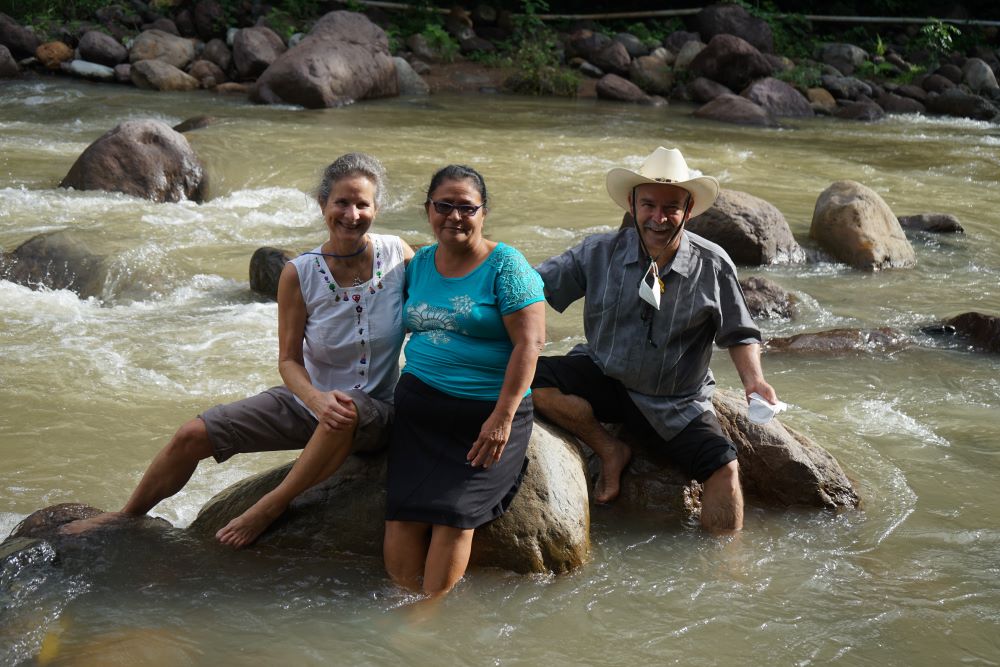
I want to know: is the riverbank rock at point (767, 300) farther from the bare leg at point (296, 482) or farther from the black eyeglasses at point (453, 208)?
the bare leg at point (296, 482)

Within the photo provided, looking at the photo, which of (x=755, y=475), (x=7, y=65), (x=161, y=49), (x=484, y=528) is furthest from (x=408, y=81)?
(x=484, y=528)

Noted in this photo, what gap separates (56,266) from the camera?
27.5ft

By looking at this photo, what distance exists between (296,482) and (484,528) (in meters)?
0.68

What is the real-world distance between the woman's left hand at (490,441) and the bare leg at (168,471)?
97cm

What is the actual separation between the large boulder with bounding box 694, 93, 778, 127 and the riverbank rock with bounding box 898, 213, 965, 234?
22.7 ft

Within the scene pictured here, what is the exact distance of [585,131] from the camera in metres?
15.9

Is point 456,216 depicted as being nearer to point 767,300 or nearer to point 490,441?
point 490,441

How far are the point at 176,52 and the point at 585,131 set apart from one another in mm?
7752

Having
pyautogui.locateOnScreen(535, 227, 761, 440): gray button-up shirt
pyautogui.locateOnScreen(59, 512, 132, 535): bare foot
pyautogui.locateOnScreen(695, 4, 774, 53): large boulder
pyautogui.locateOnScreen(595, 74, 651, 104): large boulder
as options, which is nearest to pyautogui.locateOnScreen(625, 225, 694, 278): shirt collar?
pyautogui.locateOnScreen(535, 227, 761, 440): gray button-up shirt

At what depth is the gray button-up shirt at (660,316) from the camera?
417cm

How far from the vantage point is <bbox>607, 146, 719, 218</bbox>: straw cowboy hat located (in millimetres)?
4117

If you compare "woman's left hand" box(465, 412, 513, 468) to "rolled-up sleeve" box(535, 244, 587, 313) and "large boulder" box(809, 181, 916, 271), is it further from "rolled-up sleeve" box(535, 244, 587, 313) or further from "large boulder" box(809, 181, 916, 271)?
"large boulder" box(809, 181, 916, 271)

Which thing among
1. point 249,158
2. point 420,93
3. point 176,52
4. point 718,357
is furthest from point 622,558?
point 176,52

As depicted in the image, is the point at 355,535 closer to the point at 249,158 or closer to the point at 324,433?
the point at 324,433
